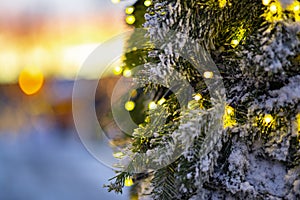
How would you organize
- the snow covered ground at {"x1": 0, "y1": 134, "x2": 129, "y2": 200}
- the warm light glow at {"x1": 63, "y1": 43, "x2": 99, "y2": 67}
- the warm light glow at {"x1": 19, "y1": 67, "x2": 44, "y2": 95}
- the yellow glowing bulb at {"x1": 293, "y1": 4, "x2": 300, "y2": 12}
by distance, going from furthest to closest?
1. the warm light glow at {"x1": 19, "y1": 67, "x2": 44, "y2": 95}
2. the warm light glow at {"x1": 63, "y1": 43, "x2": 99, "y2": 67}
3. the snow covered ground at {"x1": 0, "y1": 134, "x2": 129, "y2": 200}
4. the yellow glowing bulb at {"x1": 293, "y1": 4, "x2": 300, "y2": 12}

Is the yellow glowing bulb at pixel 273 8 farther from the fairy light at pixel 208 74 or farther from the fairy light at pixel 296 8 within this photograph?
the fairy light at pixel 208 74

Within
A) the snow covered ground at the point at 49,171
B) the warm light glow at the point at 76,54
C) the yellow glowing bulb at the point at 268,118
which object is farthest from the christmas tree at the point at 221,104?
the warm light glow at the point at 76,54

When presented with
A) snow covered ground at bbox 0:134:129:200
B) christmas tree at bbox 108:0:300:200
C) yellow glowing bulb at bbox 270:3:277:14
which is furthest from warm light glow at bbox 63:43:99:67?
yellow glowing bulb at bbox 270:3:277:14

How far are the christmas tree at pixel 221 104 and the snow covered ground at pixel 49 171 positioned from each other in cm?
54

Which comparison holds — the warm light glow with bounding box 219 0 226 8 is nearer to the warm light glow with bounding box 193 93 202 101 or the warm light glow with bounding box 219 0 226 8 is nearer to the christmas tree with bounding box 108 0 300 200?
the christmas tree with bounding box 108 0 300 200

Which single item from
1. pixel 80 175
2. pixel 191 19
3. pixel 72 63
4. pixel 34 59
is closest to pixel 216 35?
pixel 191 19

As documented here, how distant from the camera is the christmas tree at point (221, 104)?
575 mm

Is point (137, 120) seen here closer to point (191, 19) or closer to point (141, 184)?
point (141, 184)

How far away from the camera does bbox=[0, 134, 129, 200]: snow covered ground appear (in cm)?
132

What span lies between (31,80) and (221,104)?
5.07 ft

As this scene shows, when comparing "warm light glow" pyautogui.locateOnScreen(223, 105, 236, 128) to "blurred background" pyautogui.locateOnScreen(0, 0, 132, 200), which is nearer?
"warm light glow" pyautogui.locateOnScreen(223, 105, 236, 128)

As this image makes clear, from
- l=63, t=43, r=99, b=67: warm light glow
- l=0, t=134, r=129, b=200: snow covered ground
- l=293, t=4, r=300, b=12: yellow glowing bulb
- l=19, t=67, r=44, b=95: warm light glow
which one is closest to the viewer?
l=293, t=4, r=300, b=12: yellow glowing bulb

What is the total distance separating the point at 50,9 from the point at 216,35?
1.19 meters

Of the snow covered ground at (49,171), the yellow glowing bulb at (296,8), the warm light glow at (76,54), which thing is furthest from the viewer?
the warm light glow at (76,54)
